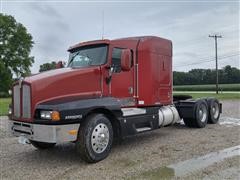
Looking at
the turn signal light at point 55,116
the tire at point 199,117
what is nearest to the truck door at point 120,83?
the turn signal light at point 55,116

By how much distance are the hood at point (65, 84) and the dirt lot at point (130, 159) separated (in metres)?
1.34

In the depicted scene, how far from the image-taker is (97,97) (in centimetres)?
664

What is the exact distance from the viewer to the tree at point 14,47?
5453 cm

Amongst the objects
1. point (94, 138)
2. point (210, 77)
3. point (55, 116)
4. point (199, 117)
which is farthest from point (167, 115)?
point (210, 77)

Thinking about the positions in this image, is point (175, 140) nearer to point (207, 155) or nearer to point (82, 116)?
point (207, 155)

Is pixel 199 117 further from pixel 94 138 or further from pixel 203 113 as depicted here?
pixel 94 138

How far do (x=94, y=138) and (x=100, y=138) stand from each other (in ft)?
0.51

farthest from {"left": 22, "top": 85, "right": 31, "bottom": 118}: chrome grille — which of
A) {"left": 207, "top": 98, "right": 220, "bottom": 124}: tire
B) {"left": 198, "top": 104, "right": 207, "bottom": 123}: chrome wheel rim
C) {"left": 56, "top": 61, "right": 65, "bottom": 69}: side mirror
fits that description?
{"left": 207, "top": 98, "right": 220, "bottom": 124}: tire

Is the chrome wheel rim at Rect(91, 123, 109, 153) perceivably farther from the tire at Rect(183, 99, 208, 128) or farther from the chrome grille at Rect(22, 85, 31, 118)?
the tire at Rect(183, 99, 208, 128)

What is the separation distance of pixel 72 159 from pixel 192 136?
4074mm

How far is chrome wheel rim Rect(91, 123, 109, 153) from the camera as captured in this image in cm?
615

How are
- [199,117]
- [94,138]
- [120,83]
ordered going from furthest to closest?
1. [199,117]
2. [120,83]
3. [94,138]

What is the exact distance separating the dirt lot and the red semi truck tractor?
0.42 meters

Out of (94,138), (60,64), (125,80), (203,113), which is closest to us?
(94,138)
